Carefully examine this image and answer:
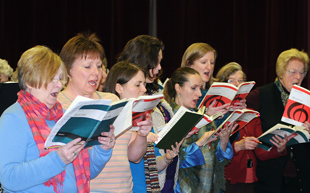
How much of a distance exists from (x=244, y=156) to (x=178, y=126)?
1448 mm

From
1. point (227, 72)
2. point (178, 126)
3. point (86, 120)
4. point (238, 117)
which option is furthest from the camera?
point (227, 72)

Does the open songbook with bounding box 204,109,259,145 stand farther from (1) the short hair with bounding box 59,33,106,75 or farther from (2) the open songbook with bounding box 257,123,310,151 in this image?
(1) the short hair with bounding box 59,33,106,75

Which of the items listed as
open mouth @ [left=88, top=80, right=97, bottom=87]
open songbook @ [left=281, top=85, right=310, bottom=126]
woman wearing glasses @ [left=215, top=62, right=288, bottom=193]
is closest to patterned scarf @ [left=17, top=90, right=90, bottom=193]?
open mouth @ [left=88, top=80, right=97, bottom=87]

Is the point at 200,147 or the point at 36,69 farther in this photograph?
the point at 200,147

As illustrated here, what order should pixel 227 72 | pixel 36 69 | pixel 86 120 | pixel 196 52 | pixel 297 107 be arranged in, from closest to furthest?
pixel 86 120, pixel 36 69, pixel 297 107, pixel 196 52, pixel 227 72

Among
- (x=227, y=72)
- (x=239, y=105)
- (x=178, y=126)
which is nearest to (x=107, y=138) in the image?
(x=178, y=126)

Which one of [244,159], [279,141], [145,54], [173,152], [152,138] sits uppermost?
[145,54]

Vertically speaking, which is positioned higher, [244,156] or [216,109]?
[216,109]

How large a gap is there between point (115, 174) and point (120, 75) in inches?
25.9

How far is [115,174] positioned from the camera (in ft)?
6.84

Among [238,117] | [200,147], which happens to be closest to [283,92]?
[238,117]

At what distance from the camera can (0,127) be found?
5.23 ft

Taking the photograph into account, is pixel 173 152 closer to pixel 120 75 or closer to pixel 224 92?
pixel 120 75

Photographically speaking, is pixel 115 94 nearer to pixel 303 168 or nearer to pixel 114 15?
pixel 303 168
